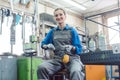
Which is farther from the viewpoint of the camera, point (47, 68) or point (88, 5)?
point (88, 5)

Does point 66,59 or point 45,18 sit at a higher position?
point 45,18

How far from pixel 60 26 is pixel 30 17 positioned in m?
2.44

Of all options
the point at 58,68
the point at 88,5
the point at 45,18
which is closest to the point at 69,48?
the point at 58,68

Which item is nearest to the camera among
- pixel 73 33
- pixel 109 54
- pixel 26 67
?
pixel 109 54

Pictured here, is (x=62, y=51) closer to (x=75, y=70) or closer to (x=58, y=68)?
(x=58, y=68)

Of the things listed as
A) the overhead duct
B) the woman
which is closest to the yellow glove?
the woman

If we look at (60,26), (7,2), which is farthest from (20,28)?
(60,26)

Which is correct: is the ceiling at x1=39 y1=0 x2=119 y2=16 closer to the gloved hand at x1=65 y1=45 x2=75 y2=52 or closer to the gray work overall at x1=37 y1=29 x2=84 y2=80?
the gray work overall at x1=37 y1=29 x2=84 y2=80

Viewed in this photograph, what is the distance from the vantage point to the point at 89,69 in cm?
378

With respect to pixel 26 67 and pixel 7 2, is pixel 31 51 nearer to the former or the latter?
pixel 26 67

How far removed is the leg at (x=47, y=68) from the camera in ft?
6.41

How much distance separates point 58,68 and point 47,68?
133 mm

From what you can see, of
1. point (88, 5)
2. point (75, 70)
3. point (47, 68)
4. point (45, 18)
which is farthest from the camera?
point (88, 5)

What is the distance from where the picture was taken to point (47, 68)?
196 centimetres
